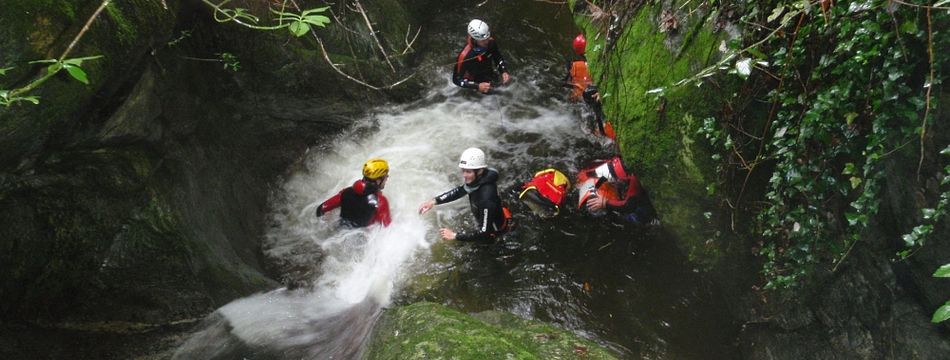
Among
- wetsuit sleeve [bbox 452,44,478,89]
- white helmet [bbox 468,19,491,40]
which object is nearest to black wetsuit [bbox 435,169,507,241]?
wetsuit sleeve [bbox 452,44,478,89]

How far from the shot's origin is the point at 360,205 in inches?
252

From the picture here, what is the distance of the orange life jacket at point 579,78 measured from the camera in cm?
841

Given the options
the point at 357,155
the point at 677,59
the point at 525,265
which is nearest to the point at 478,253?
the point at 525,265

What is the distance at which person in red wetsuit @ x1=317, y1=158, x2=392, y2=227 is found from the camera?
614 cm

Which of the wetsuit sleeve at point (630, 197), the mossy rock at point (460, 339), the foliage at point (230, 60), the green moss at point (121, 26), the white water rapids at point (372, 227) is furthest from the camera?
the wetsuit sleeve at point (630, 197)

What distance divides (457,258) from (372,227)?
1.16m

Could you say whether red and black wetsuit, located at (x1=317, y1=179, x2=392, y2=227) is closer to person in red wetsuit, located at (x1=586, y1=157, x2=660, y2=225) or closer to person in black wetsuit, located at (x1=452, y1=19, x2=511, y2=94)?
person in red wetsuit, located at (x1=586, y1=157, x2=660, y2=225)

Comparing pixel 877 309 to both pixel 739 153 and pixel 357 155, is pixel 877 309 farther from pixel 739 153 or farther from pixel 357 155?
pixel 357 155

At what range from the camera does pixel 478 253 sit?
668 centimetres

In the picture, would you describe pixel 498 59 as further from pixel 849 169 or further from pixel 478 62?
pixel 849 169

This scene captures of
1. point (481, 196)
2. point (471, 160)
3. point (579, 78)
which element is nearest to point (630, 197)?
point (481, 196)

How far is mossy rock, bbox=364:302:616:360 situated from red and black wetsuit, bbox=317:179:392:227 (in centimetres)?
238

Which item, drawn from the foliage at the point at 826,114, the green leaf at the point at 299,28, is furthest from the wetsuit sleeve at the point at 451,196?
the green leaf at the point at 299,28

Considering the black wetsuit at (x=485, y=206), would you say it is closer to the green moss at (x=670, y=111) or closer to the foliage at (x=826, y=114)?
the green moss at (x=670, y=111)
